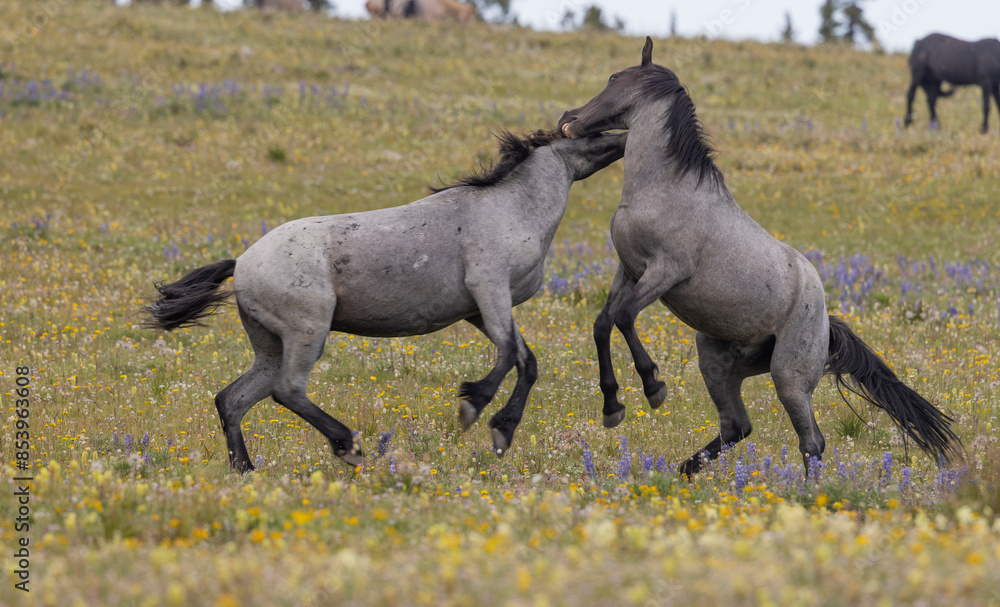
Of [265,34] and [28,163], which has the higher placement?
[265,34]

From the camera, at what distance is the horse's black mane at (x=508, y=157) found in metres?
6.47

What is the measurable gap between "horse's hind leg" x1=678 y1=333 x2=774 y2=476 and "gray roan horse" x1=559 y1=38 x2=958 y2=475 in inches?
0.7

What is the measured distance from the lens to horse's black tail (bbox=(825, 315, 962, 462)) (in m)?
6.52

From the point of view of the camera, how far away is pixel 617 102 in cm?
658

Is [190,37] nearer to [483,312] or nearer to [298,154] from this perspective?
[298,154]

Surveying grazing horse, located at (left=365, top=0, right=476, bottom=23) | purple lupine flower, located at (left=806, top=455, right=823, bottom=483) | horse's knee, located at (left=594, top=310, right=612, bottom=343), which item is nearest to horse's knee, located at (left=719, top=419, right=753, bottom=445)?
purple lupine flower, located at (left=806, top=455, right=823, bottom=483)

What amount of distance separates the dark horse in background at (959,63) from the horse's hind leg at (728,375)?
18.7 metres

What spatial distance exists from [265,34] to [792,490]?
27.8m

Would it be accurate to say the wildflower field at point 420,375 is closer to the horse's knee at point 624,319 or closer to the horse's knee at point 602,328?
the horse's knee at point 602,328

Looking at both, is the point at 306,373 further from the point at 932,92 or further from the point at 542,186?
the point at 932,92

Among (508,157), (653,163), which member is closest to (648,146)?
(653,163)

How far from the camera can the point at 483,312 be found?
6.03 metres

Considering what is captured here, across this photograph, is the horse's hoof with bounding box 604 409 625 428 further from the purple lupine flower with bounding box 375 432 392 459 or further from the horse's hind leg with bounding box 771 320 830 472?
the purple lupine flower with bounding box 375 432 392 459

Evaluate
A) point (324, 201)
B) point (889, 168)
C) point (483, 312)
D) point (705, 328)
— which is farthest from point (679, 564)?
point (889, 168)
